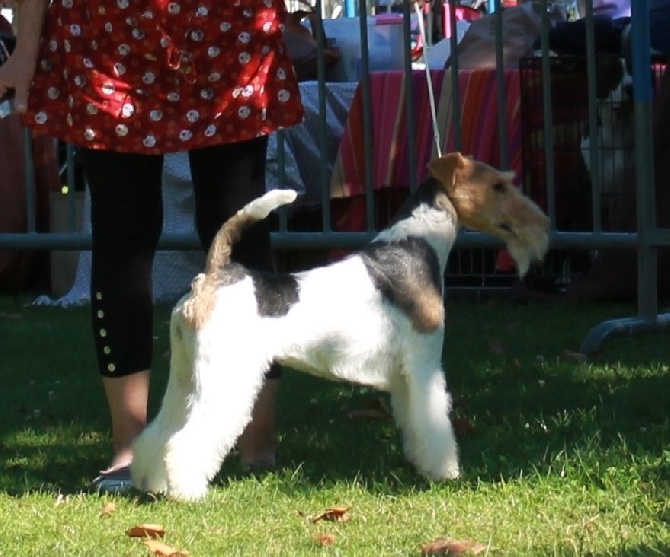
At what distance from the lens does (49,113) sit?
3805 millimetres

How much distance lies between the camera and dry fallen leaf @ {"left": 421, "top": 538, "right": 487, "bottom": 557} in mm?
3088

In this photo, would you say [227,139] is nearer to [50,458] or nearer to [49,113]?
[49,113]

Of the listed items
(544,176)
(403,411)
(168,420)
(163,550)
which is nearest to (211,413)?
(168,420)

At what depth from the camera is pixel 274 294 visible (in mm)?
3578

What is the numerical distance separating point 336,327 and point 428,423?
38 cm

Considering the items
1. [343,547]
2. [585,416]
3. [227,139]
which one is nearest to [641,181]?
[585,416]

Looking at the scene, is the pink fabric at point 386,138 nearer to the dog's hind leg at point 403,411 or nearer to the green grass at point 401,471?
the green grass at point 401,471

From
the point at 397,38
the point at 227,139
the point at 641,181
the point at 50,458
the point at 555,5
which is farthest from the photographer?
the point at 555,5

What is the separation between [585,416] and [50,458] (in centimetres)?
163

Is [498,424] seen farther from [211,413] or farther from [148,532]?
[148,532]

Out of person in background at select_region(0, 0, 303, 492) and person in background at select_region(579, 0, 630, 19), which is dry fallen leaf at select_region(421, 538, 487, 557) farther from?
person in background at select_region(579, 0, 630, 19)

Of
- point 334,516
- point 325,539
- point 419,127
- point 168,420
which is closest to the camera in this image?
point 325,539

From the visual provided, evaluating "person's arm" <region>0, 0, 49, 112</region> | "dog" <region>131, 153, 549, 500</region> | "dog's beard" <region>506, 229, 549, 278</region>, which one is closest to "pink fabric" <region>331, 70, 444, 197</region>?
"dog's beard" <region>506, 229, 549, 278</region>

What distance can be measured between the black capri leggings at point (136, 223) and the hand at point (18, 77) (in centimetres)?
22
